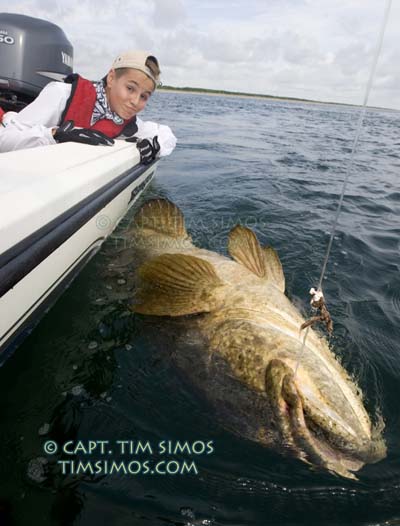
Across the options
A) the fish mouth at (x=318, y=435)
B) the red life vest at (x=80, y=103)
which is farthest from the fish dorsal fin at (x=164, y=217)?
the fish mouth at (x=318, y=435)

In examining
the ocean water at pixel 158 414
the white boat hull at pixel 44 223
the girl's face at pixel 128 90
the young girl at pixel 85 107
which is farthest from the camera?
the girl's face at pixel 128 90

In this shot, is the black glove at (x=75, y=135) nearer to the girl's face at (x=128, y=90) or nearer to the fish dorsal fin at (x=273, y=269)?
the girl's face at (x=128, y=90)

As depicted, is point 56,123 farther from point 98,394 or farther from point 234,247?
point 98,394

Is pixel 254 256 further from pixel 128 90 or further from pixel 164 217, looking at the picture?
pixel 128 90

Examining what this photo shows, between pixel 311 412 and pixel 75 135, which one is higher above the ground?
pixel 75 135

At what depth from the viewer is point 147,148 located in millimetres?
5199

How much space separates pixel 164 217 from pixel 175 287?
1454 mm

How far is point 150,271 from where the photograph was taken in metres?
2.54

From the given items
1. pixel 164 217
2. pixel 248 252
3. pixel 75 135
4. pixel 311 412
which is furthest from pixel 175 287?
pixel 75 135

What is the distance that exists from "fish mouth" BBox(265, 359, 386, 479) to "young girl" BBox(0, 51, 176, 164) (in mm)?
3433

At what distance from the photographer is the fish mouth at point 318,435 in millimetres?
1824

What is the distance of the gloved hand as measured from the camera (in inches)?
203

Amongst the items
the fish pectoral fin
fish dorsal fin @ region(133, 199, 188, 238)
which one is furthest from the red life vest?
the fish pectoral fin

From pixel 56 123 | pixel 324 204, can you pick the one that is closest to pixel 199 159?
pixel 324 204
